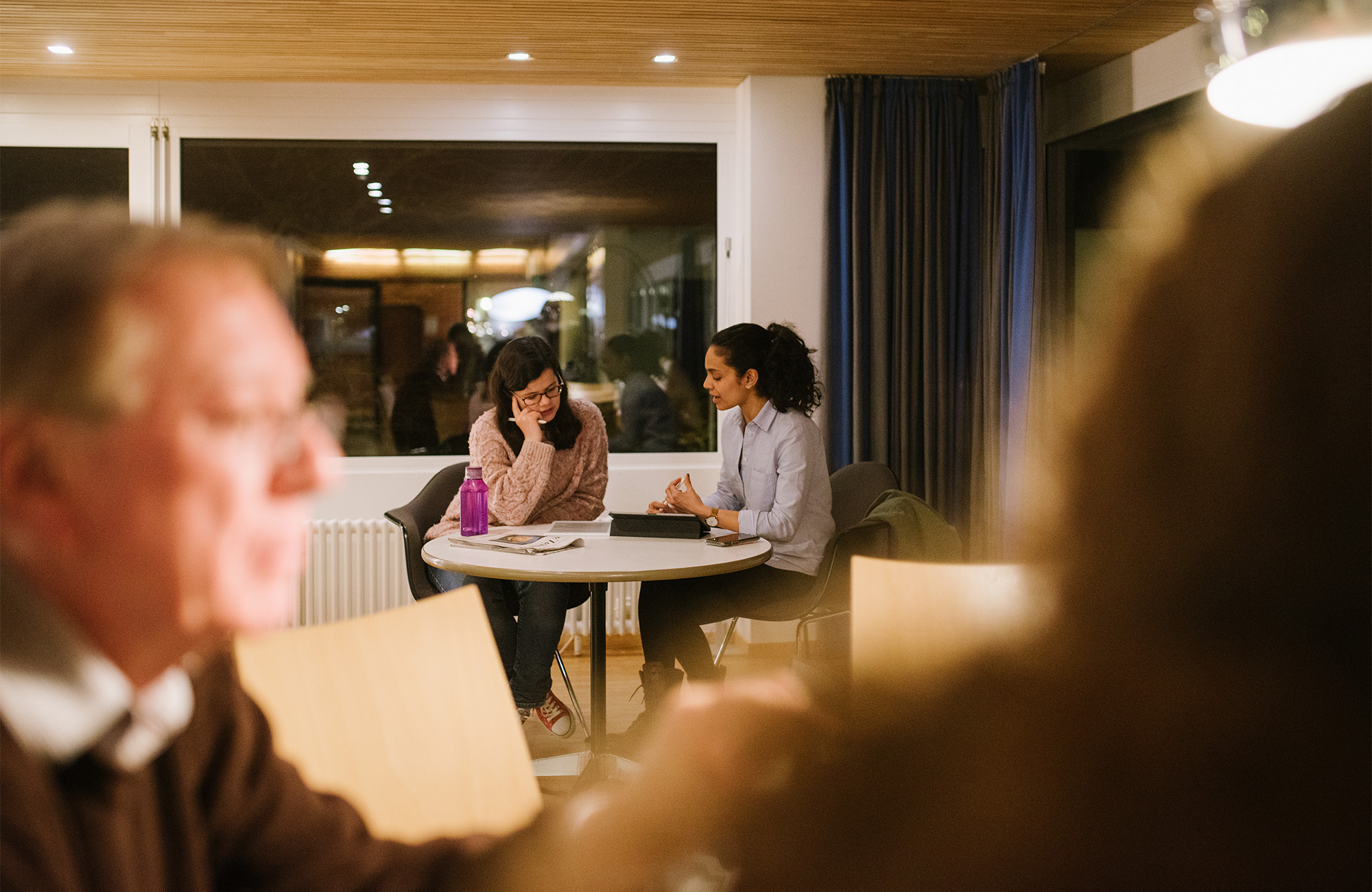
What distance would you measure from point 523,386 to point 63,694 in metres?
2.49

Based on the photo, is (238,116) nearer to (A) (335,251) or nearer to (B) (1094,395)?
(A) (335,251)

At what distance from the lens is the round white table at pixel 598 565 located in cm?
212

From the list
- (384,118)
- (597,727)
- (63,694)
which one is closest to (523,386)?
(597,727)

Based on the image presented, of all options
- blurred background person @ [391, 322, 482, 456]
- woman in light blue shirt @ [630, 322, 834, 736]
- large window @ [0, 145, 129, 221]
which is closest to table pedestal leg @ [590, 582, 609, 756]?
woman in light blue shirt @ [630, 322, 834, 736]

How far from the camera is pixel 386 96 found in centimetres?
386

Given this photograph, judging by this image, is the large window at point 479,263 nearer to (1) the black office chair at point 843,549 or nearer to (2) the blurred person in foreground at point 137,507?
(1) the black office chair at point 843,549

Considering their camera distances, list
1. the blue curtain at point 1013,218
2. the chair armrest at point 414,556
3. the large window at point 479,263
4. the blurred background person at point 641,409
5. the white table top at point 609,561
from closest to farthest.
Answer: the white table top at point 609,561, the chair armrest at point 414,556, the blue curtain at point 1013,218, the large window at point 479,263, the blurred background person at point 641,409

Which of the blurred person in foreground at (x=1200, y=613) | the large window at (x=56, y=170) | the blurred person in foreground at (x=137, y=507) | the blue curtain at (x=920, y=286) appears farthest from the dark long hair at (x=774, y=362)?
the large window at (x=56, y=170)

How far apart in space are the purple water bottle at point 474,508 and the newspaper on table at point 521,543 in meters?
0.05

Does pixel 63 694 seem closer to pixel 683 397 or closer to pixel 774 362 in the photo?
pixel 774 362

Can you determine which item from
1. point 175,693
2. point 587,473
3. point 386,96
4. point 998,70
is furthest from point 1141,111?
point 175,693

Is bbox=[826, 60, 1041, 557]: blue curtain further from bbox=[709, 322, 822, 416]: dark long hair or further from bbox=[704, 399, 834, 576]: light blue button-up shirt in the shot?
bbox=[704, 399, 834, 576]: light blue button-up shirt

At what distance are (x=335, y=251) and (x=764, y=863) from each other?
4.11 metres

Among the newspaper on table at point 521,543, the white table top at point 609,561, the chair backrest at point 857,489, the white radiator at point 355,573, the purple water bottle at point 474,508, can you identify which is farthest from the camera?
the white radiator at point 355,573
